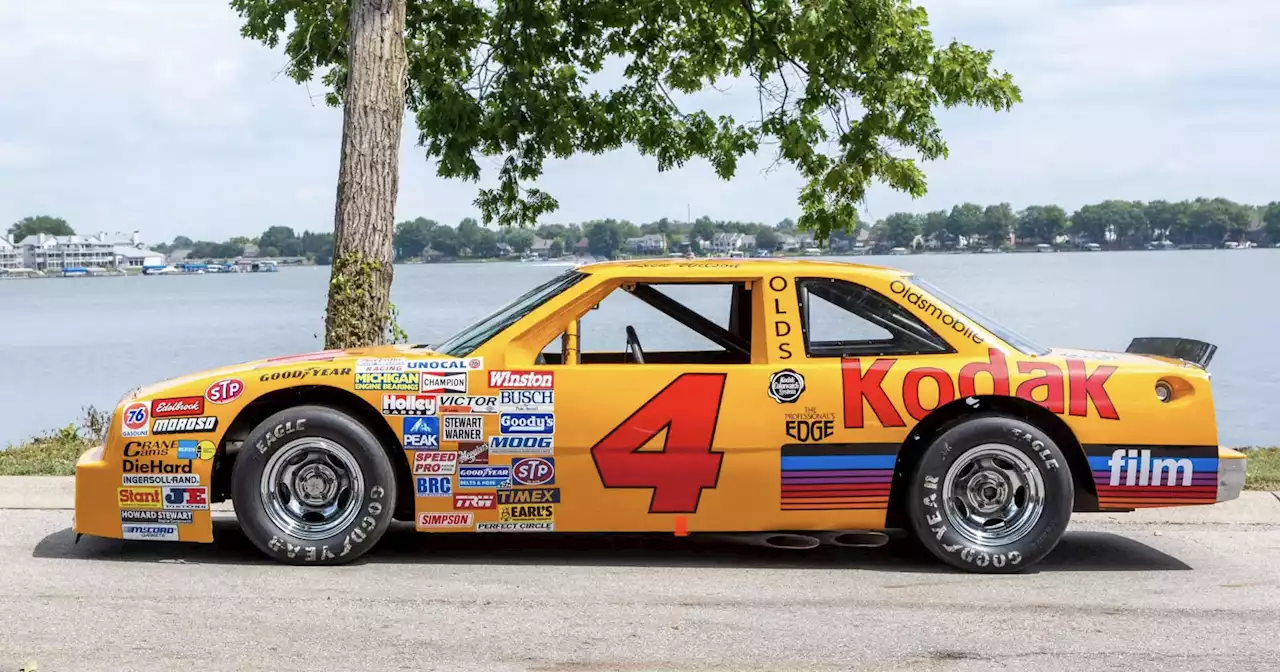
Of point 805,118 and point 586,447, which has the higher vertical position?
point 805,118

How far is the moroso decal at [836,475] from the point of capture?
650 cm

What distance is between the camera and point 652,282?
677cm

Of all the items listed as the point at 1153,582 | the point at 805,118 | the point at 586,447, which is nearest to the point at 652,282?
the point at 586,447

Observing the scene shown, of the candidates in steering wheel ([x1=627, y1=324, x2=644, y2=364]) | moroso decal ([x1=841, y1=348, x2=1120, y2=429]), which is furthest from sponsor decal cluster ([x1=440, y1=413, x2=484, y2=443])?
moroso decal ([x1=841, y1=348, x2=1120, y2=429])

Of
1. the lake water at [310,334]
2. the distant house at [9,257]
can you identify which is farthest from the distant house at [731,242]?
the distant house at [9,257]

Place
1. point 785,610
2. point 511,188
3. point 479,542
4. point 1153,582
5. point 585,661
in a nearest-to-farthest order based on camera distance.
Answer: point 585,661 → point 785,610 → point 1153,582 → point 479,542 → point 511,188

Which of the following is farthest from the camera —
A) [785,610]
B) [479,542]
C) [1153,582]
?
[479,542]

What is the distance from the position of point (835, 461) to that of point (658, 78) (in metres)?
9.47

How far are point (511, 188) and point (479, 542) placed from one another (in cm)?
860

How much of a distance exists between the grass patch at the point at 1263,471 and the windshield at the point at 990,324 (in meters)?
1.81

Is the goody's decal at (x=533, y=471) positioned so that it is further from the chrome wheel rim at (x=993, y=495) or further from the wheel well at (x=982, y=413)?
the chrome wheel rim at (x=993, y=495)

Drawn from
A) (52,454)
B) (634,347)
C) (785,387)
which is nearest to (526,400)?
(634,347)

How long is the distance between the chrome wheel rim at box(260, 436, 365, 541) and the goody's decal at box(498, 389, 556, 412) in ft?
2.51

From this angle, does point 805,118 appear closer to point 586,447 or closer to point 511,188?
point 511,188
